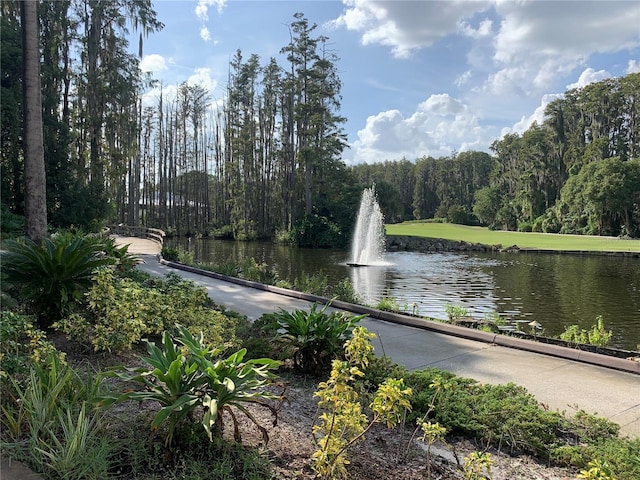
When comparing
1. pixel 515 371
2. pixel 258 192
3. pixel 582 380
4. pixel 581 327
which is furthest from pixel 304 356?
pixel 258 192

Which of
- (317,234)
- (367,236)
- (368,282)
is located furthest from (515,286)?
(317,234)

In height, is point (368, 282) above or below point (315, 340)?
below

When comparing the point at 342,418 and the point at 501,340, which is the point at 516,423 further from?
the point at 501,340

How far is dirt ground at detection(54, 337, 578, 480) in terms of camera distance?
259cm

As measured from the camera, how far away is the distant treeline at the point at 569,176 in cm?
4175

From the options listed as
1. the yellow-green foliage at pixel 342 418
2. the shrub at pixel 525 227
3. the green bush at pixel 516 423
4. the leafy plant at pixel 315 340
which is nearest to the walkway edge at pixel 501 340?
the leafy plant at pixel 315 340

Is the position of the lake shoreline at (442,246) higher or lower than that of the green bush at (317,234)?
lower

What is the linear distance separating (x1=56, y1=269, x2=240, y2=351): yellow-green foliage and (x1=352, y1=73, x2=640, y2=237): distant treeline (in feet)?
136

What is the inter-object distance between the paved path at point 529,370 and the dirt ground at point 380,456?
3.71ft

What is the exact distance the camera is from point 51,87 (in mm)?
18281

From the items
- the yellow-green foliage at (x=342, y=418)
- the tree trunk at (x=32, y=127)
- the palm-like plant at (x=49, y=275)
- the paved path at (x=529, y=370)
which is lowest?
the paved path at (x=529, y=370)

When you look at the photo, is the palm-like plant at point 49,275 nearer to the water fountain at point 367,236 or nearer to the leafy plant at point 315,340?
the leafy plant at point 315,340

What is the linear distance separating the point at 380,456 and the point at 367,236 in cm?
2676

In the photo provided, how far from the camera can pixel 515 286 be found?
16.1 metres
